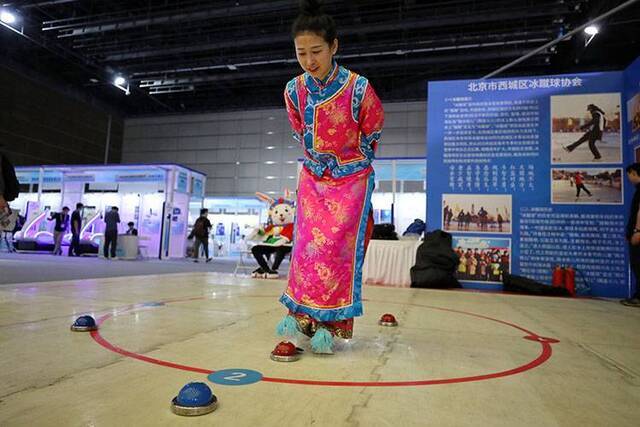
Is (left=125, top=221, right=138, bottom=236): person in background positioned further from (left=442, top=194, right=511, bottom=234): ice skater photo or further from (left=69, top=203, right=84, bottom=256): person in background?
(left=442, top=194, right=511, bottom=234): ice skater photo

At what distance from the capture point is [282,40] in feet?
38.3

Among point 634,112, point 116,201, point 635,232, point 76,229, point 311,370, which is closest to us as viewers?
point 311,370

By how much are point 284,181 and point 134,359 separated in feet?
49.1

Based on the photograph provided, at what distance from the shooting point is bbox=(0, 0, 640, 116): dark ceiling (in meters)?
10.3

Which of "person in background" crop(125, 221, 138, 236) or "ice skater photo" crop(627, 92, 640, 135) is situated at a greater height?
"ice skater photo" crop(627, 92, 640, 135)

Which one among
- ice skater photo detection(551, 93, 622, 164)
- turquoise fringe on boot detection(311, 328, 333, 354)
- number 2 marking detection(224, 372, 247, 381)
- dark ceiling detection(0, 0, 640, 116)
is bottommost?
number 2 marking detection(224, 372, 247, 381)

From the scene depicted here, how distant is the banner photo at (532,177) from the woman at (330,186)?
15.3 feet

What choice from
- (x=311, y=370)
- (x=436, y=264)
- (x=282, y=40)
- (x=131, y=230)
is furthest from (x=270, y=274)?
(x=282, y=40)

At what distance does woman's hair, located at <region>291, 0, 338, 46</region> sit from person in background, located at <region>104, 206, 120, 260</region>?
33.3ft

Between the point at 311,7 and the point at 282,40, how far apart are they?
10646mm

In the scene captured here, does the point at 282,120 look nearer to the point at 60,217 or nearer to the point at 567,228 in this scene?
the point at 60,217

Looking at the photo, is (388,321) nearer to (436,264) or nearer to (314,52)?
(314,52)

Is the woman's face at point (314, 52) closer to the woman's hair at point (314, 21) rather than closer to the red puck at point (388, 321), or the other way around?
the woman's hair at point (314, 21)

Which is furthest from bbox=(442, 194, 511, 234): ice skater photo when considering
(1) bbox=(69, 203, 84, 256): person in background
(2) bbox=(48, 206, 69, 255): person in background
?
(2) bbox=(48, 206, 69, 255): person in background
